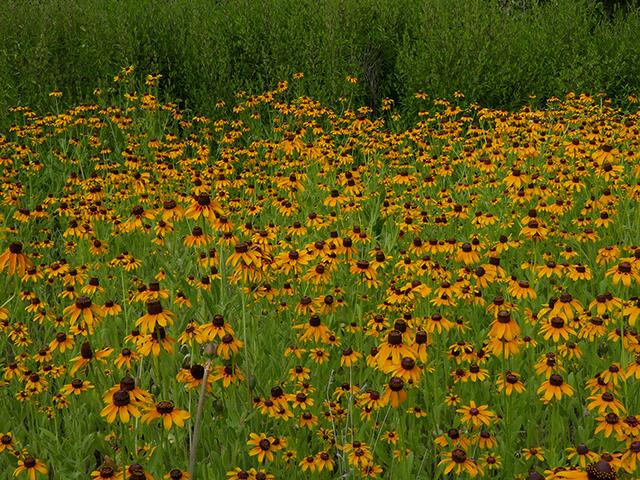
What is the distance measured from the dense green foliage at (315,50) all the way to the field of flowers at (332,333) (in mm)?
1749

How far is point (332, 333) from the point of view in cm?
331

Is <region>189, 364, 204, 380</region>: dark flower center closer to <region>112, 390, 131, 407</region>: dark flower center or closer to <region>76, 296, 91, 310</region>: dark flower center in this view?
<region>112, 390, 131, 407</region>: dark flower center

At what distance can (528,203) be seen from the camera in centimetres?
508

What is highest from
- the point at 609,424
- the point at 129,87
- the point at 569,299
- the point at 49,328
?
the point at 129,87

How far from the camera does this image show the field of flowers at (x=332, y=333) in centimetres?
250

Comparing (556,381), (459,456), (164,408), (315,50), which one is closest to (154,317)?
(164,408)

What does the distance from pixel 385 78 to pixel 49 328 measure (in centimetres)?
592

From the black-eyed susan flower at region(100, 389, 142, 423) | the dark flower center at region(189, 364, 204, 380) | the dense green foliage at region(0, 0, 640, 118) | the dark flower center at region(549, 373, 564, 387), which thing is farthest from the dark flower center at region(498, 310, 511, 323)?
the dense green foliage at region(0, 0, 640, 118)

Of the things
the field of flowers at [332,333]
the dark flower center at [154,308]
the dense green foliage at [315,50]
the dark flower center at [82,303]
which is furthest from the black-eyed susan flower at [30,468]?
the dense green foliage at [315,50]

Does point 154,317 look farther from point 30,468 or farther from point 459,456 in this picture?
point 459,456

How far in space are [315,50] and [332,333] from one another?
A: 539 cm

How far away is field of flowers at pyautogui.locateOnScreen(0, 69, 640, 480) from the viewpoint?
250 cm

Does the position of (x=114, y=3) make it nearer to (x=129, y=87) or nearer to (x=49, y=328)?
(x=129, y=87)

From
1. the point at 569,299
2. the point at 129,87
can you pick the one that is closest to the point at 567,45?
the point at 129,87
